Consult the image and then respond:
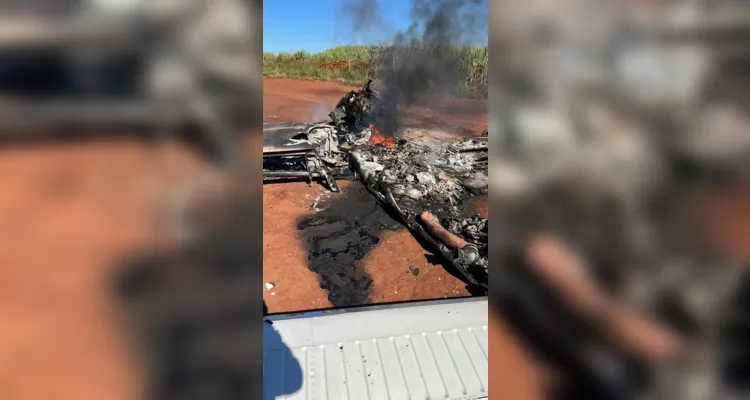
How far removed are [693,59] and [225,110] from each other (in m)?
0.36

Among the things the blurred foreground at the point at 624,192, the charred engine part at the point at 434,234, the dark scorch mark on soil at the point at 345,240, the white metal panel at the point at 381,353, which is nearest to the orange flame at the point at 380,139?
the charred engine part at the point at 434,234

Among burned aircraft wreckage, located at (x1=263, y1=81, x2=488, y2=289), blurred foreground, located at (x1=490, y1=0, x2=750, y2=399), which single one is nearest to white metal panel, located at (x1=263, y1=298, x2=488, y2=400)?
blurred foreground, located at (x1=490, y1=0, x2=750, y2=399)

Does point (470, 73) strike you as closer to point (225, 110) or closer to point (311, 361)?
point (311, 361)

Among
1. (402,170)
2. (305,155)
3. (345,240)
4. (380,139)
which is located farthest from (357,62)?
(345,240)

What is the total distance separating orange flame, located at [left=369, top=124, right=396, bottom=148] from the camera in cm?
895

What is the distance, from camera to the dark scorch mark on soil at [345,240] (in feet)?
14.1

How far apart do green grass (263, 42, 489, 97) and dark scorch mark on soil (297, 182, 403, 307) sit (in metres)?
8.68

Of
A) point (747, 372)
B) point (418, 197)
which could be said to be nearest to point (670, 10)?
point (747, 372)

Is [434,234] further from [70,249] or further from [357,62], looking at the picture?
[357,62]

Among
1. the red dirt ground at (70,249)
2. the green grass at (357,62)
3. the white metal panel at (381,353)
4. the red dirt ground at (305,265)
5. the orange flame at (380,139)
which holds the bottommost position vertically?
the red dirt ground at (305,265)

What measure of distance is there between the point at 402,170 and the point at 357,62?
19489mm

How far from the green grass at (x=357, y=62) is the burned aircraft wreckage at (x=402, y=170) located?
5731mm

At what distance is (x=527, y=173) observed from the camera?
0.44 meters

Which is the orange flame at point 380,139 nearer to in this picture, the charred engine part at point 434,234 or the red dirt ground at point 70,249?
the charred engine part at point 434,234
